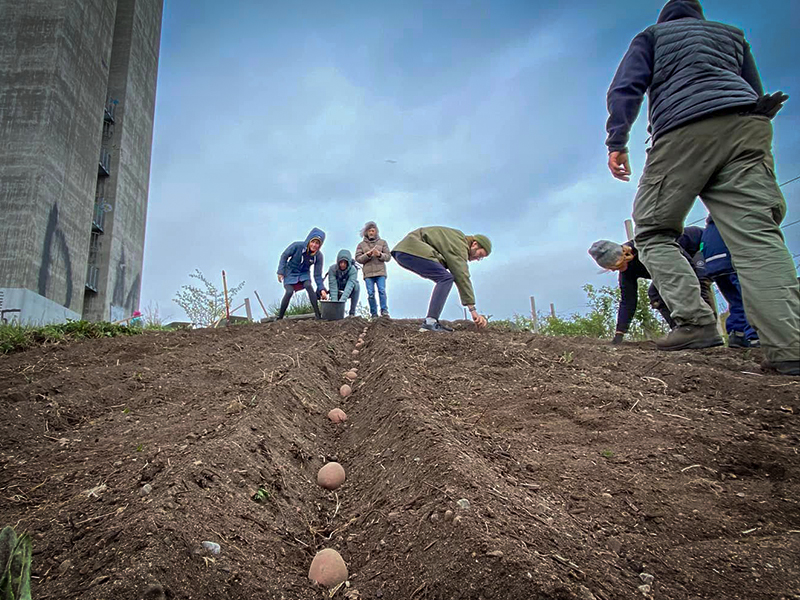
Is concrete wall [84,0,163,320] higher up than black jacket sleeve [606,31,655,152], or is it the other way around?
concrete wall [84,0,163,320]

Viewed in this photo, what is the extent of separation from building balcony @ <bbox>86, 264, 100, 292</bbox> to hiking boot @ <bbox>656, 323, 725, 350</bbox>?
655 inches

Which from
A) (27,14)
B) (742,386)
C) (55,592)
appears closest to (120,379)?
(55,592)

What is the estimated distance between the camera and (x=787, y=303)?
221cm

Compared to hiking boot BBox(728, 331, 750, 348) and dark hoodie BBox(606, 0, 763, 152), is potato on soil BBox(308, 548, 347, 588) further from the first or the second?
hiking boot BBox(728, 331, 750, 348)

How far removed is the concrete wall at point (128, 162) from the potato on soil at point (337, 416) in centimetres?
1524

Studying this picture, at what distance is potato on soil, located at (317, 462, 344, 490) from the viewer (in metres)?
1.85

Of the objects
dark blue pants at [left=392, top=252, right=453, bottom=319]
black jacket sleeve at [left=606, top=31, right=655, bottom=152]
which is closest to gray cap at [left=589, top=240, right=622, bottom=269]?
dark blue pants at [left=392, top=252, right=453, bottom=319]

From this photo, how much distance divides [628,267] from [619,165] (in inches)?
91.9

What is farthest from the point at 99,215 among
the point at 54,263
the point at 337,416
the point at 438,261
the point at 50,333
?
the point at 337,416

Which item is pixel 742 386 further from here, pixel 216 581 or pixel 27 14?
pixel 27 14

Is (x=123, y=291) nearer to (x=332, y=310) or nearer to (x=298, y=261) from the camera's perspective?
(x=298, y=261)

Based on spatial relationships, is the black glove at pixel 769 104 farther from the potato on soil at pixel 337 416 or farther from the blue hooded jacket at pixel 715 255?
the potato on soil at pixel 337 416

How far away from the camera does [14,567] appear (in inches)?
35.7

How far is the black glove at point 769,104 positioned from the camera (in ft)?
7.74
